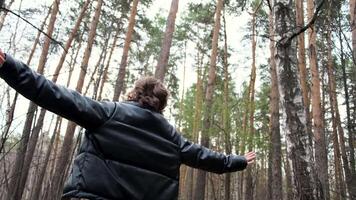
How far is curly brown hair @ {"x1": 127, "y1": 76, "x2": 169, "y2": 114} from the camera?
2.25m

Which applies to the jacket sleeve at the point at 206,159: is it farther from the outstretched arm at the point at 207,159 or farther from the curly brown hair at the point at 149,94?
the curly brown hair at the point at 149,94

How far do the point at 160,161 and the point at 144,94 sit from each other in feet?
1.42

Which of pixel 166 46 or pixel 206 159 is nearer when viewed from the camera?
pixel 206 159

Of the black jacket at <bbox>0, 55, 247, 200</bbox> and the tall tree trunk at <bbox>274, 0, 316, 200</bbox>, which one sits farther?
the tall tree trunk at <bbox>274, 0, 316, 200</bbox>

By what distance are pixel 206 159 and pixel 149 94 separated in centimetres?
59

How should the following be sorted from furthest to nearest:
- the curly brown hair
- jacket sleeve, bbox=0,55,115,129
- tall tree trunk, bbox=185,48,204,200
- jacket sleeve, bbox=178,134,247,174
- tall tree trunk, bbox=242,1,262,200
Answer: tall tree trunk, bbox=185,48,204,200
tall tree trunk, bbox=242,1,262,200
jacket sleeve, bbox=178,134,247,174
the curly brown hair
jacket sleeve, bbox=0,55,115,129

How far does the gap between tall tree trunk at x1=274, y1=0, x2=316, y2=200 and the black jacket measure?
2013 mm

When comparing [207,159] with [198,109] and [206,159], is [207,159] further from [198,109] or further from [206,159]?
[198,109]

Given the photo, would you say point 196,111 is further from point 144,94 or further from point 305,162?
point 144,94

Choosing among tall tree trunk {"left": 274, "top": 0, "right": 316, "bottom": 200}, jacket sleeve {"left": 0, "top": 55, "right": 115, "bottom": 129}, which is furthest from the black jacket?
tall tree trunk {"left": 274, "top": 0, "right": 316, "bottom": 200}

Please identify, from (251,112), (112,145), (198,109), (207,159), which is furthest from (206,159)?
(198,109)

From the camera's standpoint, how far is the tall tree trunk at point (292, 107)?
3.78m

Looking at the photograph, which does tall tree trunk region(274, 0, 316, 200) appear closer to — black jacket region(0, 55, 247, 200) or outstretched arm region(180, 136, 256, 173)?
outstretched arm region(180, 136, 256, 173)

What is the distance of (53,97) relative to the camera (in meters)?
1.79
